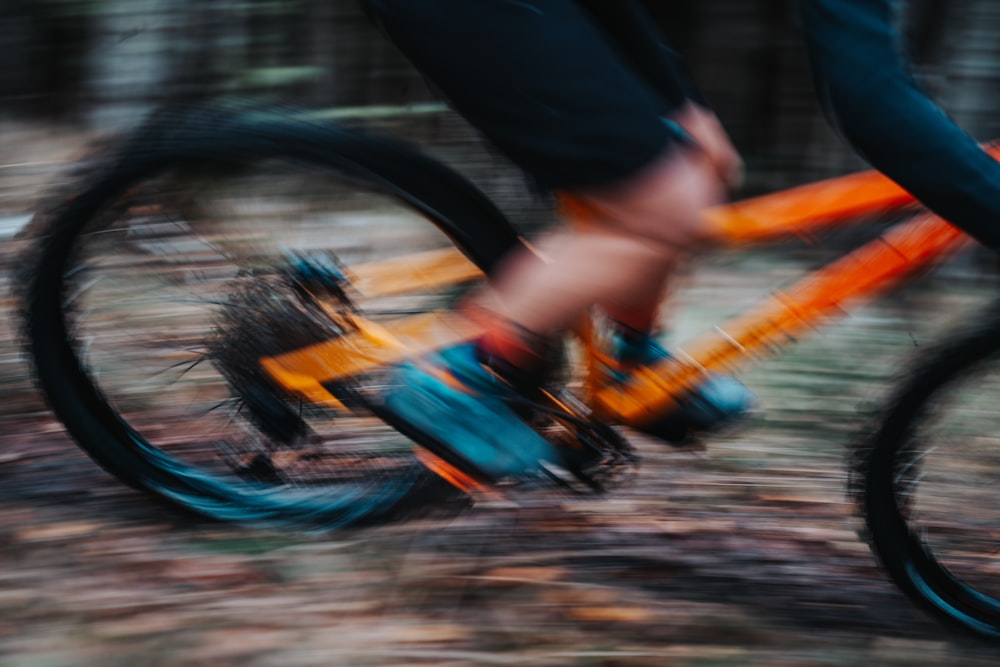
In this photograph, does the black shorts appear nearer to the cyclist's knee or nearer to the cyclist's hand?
the cyclist's knee

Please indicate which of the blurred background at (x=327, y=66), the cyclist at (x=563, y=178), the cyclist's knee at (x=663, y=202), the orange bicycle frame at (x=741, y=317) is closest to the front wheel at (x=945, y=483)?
the orange bicycle frame at (x=741, y=317)

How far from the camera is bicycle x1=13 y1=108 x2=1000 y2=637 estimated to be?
80.3 inches

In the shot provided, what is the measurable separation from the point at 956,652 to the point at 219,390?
61.5 inches

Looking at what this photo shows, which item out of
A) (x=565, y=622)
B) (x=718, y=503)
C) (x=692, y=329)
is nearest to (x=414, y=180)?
(x=565, y=622)

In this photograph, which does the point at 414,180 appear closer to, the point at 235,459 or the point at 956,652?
the point at 235,459

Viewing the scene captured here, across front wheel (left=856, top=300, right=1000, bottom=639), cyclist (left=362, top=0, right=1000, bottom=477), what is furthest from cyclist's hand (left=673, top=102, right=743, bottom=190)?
front wheel (left=856, top=300, right=1000, bottom=639)

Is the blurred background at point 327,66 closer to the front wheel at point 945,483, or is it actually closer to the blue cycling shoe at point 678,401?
the front wheel at point 945,483

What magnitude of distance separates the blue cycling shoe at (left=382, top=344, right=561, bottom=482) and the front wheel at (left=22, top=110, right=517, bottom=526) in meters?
0.12

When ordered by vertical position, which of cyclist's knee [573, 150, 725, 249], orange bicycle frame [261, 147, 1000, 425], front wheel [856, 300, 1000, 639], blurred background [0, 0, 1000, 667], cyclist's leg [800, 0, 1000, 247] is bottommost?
blurred background [0, 0, 1000, 667]

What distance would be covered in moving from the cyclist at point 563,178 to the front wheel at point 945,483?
0.30 m

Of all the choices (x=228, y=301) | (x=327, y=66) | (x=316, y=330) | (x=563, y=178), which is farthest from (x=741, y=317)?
(x=327, y=66)

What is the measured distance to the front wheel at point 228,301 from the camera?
6.80 feet

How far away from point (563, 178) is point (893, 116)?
0.53m

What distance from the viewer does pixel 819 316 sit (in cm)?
206
